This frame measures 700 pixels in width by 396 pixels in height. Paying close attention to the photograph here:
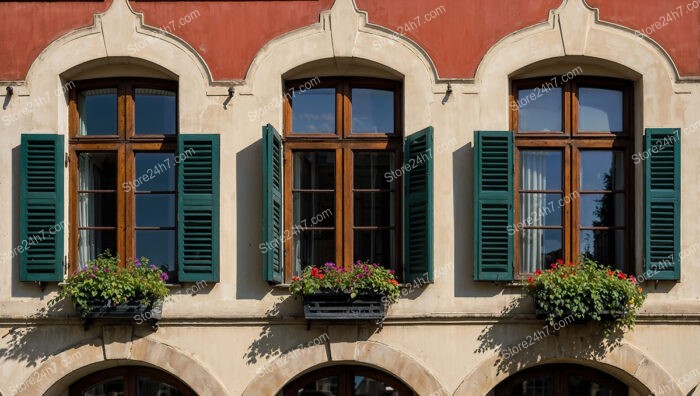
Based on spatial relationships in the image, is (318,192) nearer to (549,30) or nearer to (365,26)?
(365,26)

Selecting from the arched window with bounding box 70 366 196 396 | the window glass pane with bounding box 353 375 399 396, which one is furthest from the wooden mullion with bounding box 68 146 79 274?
the window glass pane with bounding box 353 375 399 396

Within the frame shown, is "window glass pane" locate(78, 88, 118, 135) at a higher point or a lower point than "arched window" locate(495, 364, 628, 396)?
higher

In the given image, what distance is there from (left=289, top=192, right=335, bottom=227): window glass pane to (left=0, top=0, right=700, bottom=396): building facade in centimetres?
3

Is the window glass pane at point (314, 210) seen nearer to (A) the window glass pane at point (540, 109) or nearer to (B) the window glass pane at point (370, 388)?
(B) the window glass pane at point (370, 388)

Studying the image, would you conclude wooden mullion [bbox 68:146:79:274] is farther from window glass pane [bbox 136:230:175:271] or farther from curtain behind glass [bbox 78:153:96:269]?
window glass pane [bbox 136:230:175:271]

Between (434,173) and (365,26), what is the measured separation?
5.97 feet

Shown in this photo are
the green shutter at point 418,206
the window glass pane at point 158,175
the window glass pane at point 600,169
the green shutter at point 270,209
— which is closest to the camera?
the green shutter at point 270,209

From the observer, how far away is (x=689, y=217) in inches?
476

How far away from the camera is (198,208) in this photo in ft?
39.9

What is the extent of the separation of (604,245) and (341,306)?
3097 millimetres

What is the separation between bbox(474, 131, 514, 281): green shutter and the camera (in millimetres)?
12000

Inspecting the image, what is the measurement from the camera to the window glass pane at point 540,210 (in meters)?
12.4

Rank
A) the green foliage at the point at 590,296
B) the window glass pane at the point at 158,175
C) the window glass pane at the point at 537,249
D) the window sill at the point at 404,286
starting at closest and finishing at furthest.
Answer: the green foliage at the point at 590,296
the window sill at the point at 404,286
the window glass pane at the point at 537,249
the window glass pane at the point at 158,175

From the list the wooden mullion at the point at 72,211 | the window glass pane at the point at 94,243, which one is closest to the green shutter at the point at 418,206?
the window glass pane at the point at 94,243
